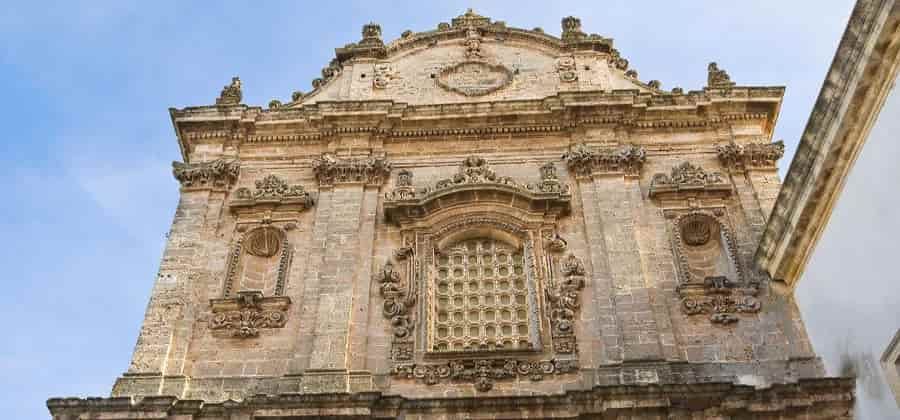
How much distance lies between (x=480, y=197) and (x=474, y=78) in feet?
13.0

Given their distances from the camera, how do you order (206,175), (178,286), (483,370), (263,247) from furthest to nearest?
1. (206,175)
2. (263,247)
3. (178,286)
4. (483,370)

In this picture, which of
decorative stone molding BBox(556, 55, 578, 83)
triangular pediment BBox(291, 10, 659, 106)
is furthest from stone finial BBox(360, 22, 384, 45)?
decorative stone molding BBox(556, 55, 578, 83)

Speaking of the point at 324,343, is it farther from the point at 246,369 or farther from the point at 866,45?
the point at 866,45

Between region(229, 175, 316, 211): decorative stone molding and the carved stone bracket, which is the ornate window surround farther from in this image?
the carved stone bracket

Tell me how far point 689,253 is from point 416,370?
4.95 meters

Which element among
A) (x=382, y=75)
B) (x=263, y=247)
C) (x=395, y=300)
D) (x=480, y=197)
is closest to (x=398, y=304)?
(x=395, y=300)

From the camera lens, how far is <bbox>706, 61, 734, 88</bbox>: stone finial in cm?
1697

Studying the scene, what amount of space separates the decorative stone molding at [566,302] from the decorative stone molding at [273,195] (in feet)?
14.8

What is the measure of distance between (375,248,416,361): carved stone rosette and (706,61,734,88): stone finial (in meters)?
6.80

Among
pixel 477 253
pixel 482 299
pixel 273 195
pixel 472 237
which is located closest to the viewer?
pixel 482 299

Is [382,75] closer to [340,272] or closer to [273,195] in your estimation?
[273,195]

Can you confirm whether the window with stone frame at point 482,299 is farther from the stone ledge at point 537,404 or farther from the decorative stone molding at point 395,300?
the stone ledge at point 537,404

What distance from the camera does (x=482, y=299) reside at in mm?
13992

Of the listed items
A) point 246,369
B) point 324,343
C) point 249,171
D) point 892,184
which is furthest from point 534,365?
point 249,171
